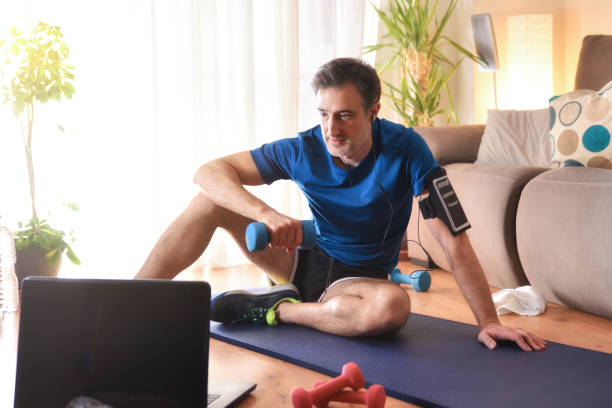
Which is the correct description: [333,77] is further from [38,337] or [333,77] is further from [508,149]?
[508,149]

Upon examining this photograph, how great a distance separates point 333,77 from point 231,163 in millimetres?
442

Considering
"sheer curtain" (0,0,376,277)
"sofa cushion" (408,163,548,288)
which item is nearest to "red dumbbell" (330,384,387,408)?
"sofa cushion" (408,163,548,288)

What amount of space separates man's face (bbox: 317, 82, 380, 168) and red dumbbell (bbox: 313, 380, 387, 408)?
72cm

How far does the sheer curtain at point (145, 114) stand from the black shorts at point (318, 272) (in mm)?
1055

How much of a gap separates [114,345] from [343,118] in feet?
3.01

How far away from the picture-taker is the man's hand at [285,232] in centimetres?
155

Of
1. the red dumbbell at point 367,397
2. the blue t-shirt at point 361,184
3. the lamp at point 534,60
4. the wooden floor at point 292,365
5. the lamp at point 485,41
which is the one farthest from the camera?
the lamp at point 534,60

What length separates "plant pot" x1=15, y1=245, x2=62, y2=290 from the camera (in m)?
2.42

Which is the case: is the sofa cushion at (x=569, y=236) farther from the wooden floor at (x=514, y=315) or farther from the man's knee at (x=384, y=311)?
the man's knee at (x=384, y=311)

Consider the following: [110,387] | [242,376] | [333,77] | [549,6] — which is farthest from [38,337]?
[549,6]

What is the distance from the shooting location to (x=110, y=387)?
3.54ft

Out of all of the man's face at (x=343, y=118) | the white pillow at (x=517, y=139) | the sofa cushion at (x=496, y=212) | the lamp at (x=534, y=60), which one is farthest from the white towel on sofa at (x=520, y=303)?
the lamp at (x=534, y=60)

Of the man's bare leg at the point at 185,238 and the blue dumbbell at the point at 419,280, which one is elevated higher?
the man's bare leg at the point at 185,238

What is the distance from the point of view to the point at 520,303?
2109 millimetres
